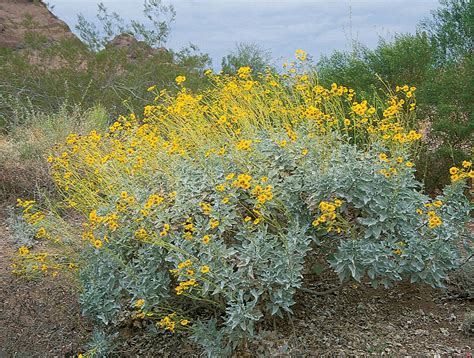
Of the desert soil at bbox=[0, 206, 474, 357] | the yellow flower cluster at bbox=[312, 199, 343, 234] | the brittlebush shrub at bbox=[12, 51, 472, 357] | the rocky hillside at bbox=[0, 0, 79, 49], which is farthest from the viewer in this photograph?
the rocky hillside at bbox=[0, 0, 79, 49]

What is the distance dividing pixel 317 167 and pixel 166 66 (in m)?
8.56

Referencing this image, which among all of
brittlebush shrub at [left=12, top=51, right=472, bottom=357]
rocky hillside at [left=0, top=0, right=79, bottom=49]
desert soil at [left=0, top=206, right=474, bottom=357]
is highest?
rocky hillside at [left=0, top=0, right=79, bottom=49]

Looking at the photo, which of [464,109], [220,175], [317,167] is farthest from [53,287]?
[464,109]

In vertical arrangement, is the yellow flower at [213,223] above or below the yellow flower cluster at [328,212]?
below

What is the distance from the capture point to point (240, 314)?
3404 mm

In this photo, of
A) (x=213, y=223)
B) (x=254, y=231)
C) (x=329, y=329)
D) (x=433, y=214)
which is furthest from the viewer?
(x=254, y=231)

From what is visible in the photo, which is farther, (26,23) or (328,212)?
(26,23)

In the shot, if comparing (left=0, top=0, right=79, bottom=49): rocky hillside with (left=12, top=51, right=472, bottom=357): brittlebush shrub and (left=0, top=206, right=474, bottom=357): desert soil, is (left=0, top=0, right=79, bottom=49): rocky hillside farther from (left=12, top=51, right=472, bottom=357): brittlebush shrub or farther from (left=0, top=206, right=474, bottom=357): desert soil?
(left=12, top=51, right=472, bottom=357): brittlebush shrub

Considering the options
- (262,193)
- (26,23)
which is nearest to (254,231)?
(262,193)

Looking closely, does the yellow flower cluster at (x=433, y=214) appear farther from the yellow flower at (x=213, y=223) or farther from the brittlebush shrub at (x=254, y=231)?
the yellow flower at (x=213, y=223)

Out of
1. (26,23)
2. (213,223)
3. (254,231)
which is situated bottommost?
(254,231)

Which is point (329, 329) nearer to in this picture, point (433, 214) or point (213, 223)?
point (433, 214)

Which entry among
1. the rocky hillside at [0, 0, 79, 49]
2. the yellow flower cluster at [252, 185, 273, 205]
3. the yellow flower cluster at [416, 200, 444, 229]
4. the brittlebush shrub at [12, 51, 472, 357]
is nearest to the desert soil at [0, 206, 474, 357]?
the brittlebush shrub at [12, 51, 472, 357]

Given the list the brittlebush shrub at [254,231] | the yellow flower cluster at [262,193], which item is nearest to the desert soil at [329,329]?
the brittlebush shrub at [254,231]
